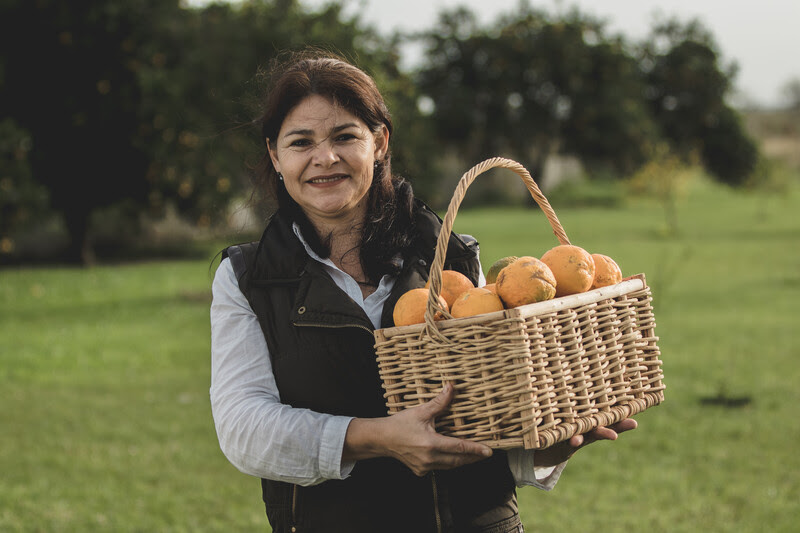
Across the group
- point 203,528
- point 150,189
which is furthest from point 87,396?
point 150,189

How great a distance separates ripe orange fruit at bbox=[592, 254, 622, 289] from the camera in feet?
6.84

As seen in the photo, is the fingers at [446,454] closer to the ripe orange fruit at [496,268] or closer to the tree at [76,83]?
the ripe orange fruit at [496,268]

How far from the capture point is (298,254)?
81.7 inches

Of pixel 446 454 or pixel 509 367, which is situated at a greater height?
pixel 509 367

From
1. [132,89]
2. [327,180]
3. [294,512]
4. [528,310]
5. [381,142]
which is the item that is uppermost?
[132,89]

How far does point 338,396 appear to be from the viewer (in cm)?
196

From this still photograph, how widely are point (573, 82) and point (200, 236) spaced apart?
21.3 meters

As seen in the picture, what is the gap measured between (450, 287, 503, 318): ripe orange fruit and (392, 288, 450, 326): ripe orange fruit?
0.11 feet

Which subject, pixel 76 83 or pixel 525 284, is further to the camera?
pixel 76 83

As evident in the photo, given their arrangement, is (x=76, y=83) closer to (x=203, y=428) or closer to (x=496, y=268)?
(x=203, y=428)

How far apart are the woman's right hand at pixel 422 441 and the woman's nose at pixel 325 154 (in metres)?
0.68

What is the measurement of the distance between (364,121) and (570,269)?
0.69 m

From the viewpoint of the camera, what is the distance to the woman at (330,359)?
6.02ft

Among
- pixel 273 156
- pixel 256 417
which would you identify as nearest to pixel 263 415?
pixel 256 417
